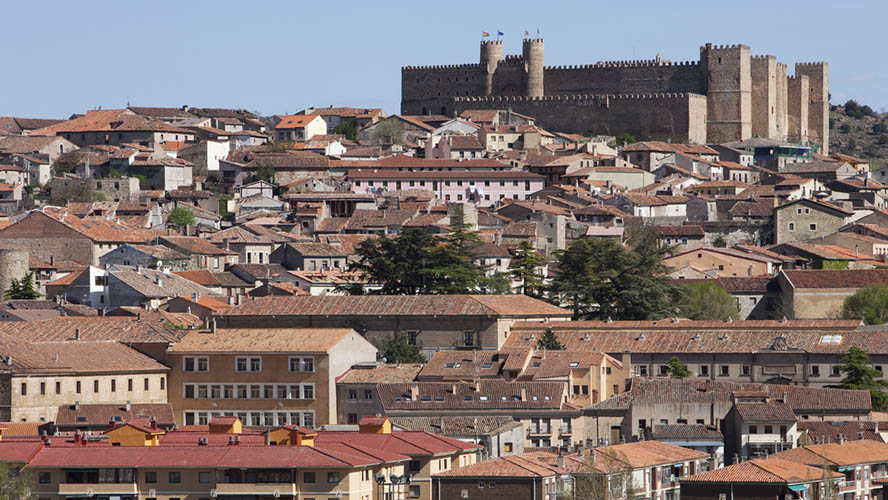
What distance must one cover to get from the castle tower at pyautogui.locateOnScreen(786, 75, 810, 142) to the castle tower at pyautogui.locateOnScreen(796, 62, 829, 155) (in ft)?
3.38

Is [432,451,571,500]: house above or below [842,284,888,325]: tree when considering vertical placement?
below

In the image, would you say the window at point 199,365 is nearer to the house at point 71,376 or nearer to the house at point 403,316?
the house at point 71,376

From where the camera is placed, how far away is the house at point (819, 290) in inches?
2512

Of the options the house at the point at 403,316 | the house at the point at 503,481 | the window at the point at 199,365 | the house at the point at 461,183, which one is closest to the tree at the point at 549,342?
the house at the point at 403,316

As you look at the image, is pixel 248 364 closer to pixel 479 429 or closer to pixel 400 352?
pixel 400 352

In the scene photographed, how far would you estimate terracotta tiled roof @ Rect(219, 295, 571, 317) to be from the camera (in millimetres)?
53459

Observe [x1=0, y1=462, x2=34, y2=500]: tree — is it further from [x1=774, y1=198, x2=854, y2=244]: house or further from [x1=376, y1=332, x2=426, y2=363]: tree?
[x1=774, y1=198, x2=854, y2=244]: house

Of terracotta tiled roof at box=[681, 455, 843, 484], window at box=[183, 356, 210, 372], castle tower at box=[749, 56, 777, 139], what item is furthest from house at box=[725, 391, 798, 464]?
castle tower at box=[749, 56, 777, 139]

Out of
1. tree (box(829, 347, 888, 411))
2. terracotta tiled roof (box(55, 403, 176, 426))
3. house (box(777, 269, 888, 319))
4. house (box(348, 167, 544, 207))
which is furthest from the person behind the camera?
house (box(348, 167, 544, 207))

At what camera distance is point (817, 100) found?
353 ft

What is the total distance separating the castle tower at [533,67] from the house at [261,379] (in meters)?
61.4

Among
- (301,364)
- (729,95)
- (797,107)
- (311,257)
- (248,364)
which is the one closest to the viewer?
(301,364)

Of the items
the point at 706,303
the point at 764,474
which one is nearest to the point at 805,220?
the point at 706,303

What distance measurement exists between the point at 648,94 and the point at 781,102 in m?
6.71
